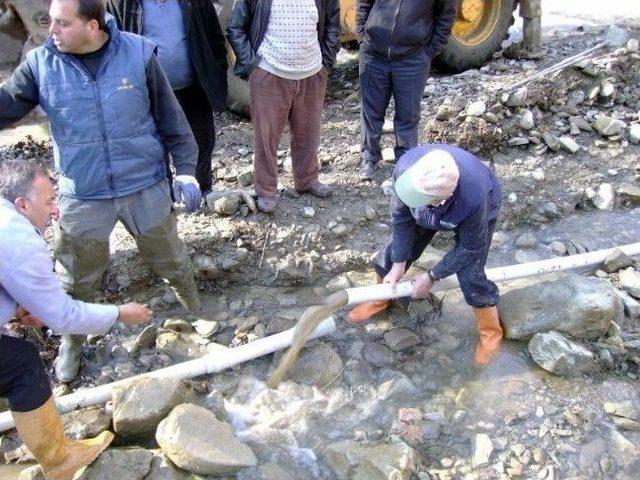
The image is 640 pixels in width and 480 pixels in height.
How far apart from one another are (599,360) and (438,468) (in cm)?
132

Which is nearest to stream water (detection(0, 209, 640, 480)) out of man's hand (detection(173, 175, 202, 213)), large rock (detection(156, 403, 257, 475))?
large rock (detection(156, 403, 257, 475))

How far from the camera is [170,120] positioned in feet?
9.82

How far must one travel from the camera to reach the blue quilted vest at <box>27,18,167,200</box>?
270 centimetres

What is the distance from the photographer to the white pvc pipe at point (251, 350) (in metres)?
3.13

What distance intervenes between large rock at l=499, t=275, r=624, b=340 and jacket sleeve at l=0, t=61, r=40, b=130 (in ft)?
10.1

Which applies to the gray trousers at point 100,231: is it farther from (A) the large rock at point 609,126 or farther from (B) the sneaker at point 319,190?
(A) the large rock at point 609,126

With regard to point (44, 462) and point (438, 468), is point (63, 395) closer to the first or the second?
point (44, 462)

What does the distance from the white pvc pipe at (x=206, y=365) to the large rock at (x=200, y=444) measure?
0.33 m

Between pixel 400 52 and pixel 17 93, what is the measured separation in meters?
2.65

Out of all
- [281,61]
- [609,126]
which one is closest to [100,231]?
[281,61]

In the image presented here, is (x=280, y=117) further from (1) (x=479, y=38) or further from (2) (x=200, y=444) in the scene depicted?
(1) (x=479, y=38)

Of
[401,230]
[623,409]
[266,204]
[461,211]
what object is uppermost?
[461,211]

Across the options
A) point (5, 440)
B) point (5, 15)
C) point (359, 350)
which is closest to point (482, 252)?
point (359, 350)

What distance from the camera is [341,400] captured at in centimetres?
352
